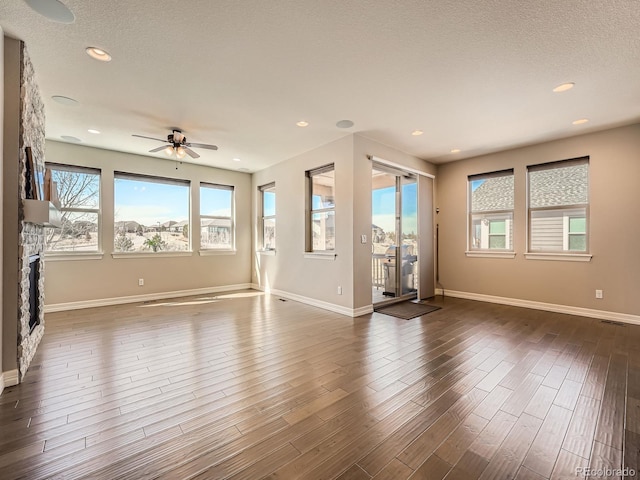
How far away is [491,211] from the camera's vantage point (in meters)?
5.52

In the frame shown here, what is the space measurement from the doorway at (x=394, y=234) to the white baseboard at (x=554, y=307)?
113cm

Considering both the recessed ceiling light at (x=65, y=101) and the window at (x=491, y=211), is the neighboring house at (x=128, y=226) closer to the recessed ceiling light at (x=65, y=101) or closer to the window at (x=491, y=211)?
the recessed ceiling light at (x=65, y=101)

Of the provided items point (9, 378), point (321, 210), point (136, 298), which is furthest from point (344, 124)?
point (136, 298)

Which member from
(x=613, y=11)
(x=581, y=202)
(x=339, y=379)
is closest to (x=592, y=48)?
(x=613, y=11)

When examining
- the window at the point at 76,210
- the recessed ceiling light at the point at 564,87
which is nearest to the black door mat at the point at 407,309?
the recessed ceiling light at the point at 564,87

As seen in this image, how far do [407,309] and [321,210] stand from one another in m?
2.32

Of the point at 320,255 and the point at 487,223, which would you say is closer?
the point at 320,255

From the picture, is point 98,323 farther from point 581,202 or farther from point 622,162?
point 622,162

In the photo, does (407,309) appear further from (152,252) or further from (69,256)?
(69,256)

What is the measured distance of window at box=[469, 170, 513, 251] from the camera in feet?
17.5

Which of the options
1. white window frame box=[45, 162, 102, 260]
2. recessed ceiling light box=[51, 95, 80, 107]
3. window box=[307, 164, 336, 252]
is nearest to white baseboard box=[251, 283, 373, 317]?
window box=[307, 164, 336, 252]

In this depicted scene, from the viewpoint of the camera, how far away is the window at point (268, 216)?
21.4ft

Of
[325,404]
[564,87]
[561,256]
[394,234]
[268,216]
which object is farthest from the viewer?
[268,216]

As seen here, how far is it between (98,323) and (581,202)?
7.57 m
